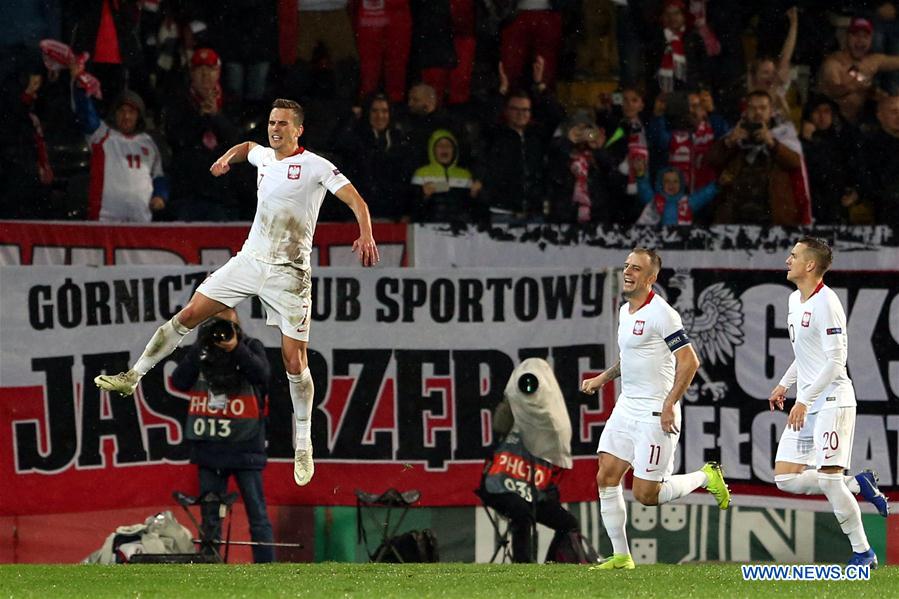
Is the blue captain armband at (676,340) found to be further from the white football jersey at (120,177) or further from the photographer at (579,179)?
the white football jersey at (120,177)

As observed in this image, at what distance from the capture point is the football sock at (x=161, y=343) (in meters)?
11.1

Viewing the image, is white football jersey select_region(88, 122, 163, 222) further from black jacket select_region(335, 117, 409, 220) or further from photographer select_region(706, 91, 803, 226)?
photographer select_region(706, 91, 803, 226)

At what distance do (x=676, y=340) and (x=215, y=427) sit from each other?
423 centimetres

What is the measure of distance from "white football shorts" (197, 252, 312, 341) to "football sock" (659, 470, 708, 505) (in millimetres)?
2537

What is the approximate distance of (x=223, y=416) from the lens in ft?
45.6

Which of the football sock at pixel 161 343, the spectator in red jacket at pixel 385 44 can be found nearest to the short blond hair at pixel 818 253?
the football sock at pixel 161 343

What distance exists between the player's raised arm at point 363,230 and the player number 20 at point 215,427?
3.52 meters

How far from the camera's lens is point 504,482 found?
14.0 metres

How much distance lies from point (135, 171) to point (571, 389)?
4174 mm

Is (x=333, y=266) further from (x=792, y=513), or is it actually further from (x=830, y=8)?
(x=830, y=8)

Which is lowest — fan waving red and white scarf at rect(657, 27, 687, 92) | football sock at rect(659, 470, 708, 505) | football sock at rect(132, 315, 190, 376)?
football sock at rect(659, 470, 708, 505)

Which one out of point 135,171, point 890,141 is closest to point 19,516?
point 135,171

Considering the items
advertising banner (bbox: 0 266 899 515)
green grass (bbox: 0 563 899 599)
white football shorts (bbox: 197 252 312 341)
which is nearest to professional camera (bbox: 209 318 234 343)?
advertising banner (bbox: 0 266 899 515)

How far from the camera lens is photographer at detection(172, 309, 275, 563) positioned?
541 inches
